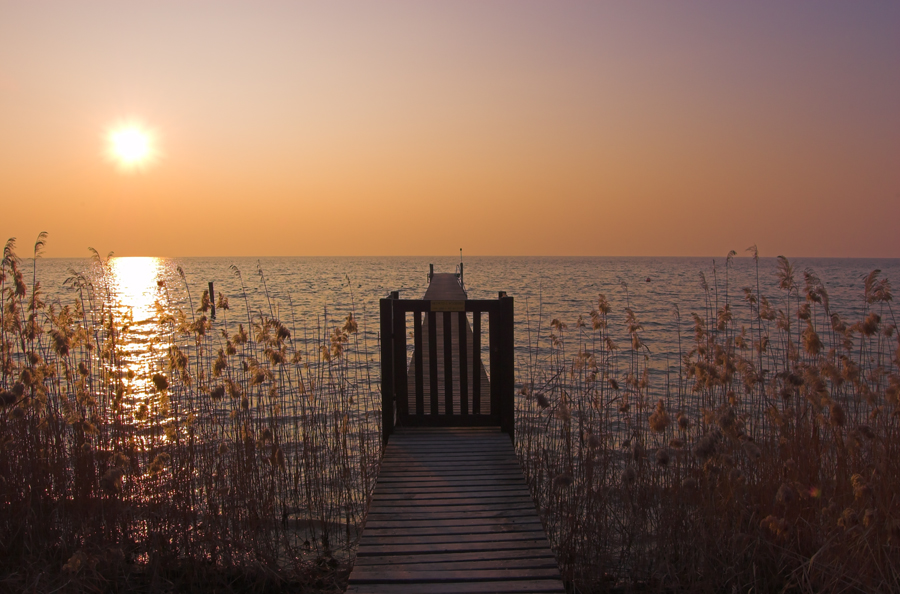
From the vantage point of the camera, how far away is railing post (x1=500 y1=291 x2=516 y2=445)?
5797 millimetres

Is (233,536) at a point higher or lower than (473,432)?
lower

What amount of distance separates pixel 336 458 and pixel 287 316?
16.0m

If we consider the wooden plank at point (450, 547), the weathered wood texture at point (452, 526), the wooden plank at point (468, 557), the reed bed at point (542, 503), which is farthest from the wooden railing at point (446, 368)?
the wooden plank at point (468, 557)

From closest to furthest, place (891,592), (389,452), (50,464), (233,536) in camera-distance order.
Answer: (891,592), (233,536), (50,464), (389,452)

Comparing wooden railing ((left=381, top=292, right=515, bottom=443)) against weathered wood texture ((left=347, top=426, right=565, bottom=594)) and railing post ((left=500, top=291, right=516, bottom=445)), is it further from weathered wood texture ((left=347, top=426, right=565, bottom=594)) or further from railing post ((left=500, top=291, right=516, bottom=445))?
weathered wood texture ((left=347, top=426, right=565, bottom=594))

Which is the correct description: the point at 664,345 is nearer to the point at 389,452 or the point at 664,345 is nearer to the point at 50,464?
the point at 389,452

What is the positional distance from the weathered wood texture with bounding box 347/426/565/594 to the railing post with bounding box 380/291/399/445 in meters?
0.22

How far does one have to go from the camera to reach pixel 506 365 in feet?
19.3

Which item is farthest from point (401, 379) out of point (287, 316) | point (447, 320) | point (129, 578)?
point (287, 316)

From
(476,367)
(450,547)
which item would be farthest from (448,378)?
(450,547)

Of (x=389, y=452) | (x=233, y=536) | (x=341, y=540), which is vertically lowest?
(x=341, y=540)

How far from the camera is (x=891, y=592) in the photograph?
3.46m

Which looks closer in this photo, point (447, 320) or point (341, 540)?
point (341, 540)

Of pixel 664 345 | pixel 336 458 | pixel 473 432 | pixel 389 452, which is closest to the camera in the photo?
pixel 389 452
